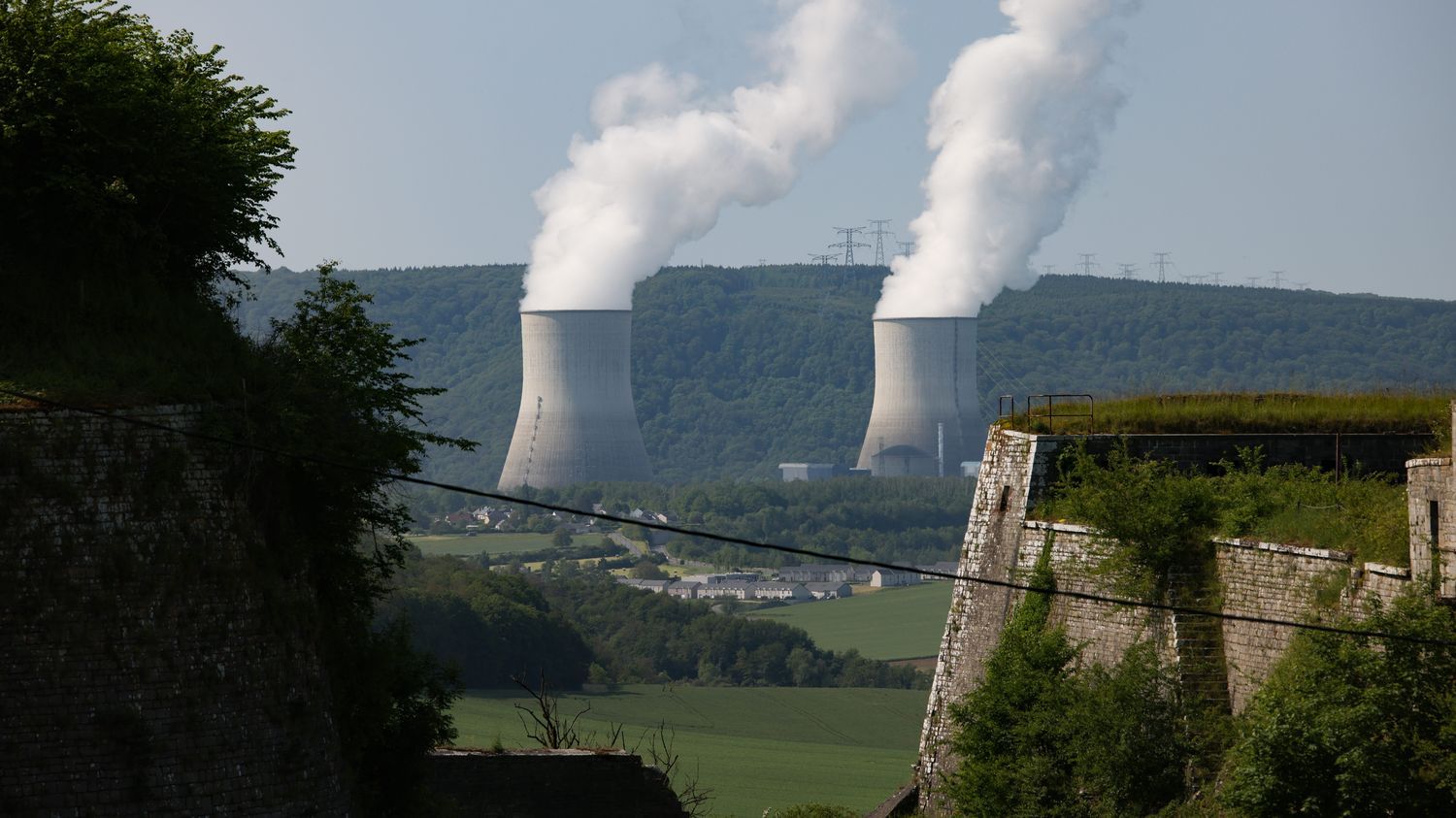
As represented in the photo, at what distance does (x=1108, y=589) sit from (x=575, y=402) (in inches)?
2352

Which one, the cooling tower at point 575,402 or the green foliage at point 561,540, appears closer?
the cooling tower at point 575,402

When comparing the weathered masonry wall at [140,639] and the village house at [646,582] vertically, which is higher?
the weathered masonry wall at [140,639]

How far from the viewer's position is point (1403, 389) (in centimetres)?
2153

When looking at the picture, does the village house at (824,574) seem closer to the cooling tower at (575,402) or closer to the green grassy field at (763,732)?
the cooling tower at (575,402)

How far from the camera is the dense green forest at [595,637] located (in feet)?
170

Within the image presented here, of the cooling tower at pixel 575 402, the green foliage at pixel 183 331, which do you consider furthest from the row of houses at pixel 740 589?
the green foliage at pixel 183 331

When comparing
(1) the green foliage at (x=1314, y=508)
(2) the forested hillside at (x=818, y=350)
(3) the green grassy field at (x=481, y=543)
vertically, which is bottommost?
(3) the green grassy field at (x=481, y=543)

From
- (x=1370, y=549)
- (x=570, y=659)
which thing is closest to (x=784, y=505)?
(x=570, y=659)

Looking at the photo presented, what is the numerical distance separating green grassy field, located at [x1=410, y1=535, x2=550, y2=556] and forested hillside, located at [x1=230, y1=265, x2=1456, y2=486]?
1671 inches

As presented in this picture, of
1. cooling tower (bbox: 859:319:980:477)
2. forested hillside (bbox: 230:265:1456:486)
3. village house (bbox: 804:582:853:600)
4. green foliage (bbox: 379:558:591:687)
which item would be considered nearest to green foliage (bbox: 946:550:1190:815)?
green foliage (bbox: 379:558:591:687)

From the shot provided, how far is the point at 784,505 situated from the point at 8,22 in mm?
106215

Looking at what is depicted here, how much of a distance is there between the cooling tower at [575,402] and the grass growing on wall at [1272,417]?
53.7 meters

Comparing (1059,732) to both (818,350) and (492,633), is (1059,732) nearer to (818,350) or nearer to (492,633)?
(492,633)

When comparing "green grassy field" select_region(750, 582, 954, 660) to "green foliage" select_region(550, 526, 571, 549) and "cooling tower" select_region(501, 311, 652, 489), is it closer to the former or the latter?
"cooling tower" select_region(501, 311, 652, 489)
